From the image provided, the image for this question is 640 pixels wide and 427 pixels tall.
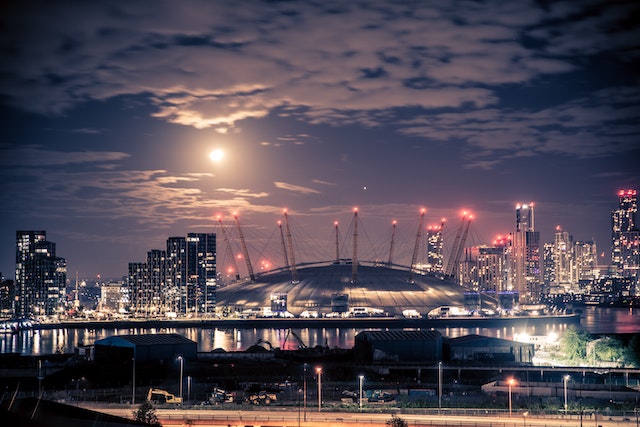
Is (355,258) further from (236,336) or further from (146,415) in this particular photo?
(146,415)

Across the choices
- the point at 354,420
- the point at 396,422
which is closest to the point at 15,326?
the point at 354,420

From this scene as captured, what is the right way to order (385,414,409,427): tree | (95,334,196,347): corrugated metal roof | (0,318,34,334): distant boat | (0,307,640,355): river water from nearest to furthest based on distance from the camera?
(385,414,409,427): tree → (95,334,196,347): corrugated metal roof → (0,307,640,355): river water → (0,318,34,334): distant boat

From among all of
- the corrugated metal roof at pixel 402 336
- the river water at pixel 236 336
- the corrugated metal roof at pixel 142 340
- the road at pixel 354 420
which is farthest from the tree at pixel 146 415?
the river water at pixel 236 336

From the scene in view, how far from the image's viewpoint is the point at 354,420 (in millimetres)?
39312

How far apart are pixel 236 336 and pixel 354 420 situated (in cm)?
9524

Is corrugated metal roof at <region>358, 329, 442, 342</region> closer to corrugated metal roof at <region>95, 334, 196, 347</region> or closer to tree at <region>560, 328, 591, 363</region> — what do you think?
tree at <region>560, 328, 591, 363</region>

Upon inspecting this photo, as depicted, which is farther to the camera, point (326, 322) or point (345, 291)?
point (345, 291)

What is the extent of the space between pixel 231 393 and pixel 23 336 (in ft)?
343

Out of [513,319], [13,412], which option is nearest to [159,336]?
[13,412]

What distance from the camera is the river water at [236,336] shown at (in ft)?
364

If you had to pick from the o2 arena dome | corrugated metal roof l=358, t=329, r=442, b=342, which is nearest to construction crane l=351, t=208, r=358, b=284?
the o2 arena dome

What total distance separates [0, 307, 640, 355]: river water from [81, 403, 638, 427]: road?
2419 inches

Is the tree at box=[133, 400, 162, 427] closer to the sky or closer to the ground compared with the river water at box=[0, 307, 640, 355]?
closer to the ground

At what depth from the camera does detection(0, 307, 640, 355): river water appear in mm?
110956
